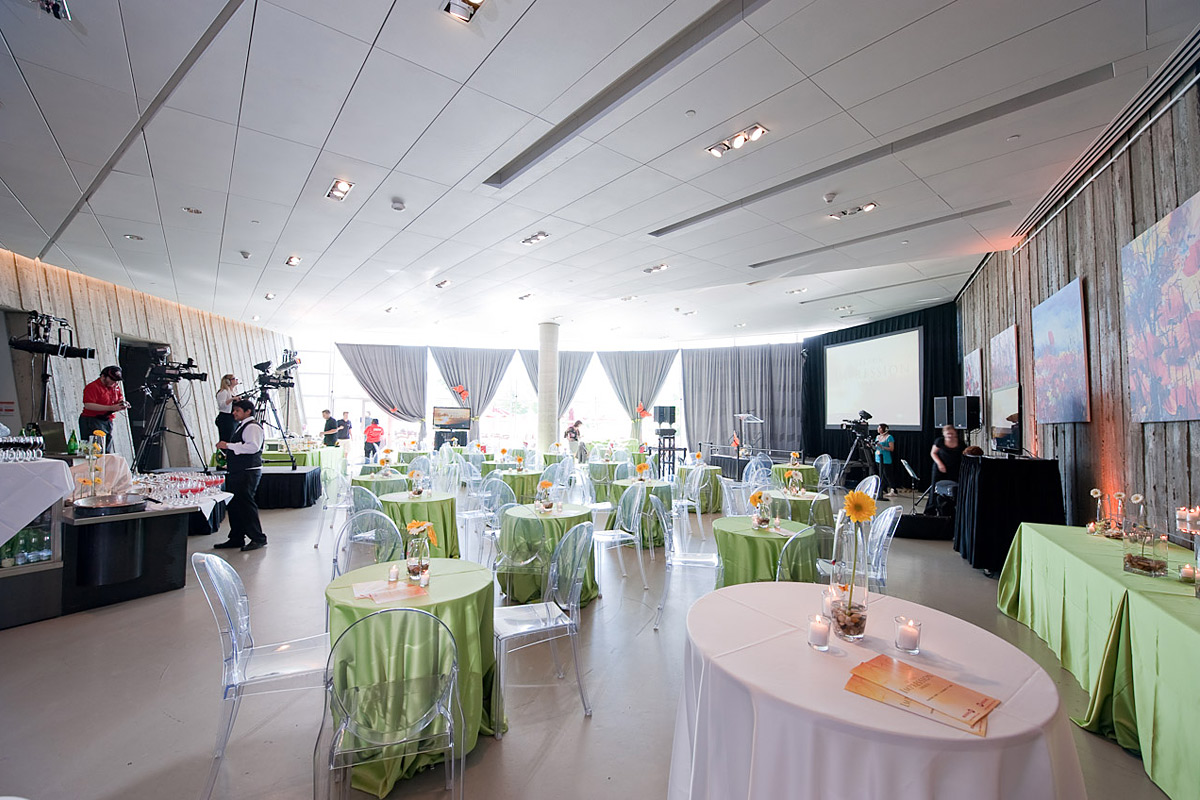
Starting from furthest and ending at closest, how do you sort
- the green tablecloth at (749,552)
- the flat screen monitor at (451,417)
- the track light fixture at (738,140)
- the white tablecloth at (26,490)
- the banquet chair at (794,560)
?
the flat screen monitor at (451,417) → the track light fixture at (738,140) → the green tablecloth at (749,552) → the white tablecloth at (26,490) → the banquet chair at (794,560)

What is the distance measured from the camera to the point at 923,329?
33.6 ft

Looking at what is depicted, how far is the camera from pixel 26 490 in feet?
11.0

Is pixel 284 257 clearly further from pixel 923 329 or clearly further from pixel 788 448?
pixel 788 448

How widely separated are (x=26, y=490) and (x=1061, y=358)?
793 centimetres

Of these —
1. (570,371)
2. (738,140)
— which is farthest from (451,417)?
(738,140)

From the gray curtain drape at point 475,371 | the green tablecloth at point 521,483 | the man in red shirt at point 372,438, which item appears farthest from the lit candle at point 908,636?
the gray curtain drape at point 475,371

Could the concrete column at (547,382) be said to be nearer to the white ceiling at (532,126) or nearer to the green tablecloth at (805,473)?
the white ceiling at (532,126)

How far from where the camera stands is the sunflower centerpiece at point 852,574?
5.45 ft

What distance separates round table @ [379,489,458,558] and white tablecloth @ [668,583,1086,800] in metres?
3.43

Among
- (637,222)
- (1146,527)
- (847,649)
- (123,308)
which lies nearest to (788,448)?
(637,222)

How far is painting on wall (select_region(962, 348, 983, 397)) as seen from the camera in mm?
7688

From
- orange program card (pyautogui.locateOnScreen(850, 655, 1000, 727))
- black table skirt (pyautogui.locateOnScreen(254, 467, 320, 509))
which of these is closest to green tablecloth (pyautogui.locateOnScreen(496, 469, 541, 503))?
black table skirt (pyautogui.locateOnScreen(254, 467, 320, 509))

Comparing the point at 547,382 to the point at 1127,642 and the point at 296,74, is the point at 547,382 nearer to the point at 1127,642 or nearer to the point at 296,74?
the point at 296,74

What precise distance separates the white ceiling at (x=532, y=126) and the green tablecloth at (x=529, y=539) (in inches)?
108
